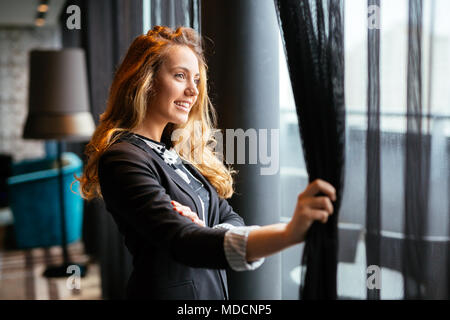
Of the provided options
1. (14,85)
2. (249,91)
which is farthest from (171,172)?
(14,85)

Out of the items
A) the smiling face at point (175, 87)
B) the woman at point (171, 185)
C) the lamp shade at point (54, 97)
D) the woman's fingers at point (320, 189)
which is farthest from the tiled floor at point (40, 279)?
the woman's fingers at point (320, 189)

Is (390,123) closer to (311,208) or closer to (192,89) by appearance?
(311,208)

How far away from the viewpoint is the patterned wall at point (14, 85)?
814 cm

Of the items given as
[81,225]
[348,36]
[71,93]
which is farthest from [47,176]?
[348,36]

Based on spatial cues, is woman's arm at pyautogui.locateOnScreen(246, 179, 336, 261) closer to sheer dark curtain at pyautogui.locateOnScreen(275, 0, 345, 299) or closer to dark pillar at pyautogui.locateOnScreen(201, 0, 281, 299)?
sheer dark curtain at pyautogui.locateOnScreen(275, 0, 345, 299)

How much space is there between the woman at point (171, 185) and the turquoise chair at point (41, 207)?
331 centimetres

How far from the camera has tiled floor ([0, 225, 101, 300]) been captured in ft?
11.6

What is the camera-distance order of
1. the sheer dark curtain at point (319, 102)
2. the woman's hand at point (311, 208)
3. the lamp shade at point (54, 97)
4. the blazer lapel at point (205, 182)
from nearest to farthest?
1. the woman's hand at point (311, 208)
2. the sheer dark curtain at point (319, 102)
3. the blazer lapel at point (205, 182)
4. the lamp shade at point (54, 97)

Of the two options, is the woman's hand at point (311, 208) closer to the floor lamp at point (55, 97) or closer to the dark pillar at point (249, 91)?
the dark pillar at point (249, 91)

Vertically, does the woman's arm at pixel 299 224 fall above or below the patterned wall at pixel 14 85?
below

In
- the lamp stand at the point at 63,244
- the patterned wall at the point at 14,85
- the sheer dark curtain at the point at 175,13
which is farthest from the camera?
the patterned wall at the point at 14,85

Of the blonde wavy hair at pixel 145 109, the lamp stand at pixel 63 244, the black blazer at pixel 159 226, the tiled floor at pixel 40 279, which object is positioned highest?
the blonde wavy hair at pixel 145 109

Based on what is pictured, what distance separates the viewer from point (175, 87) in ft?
4.36
